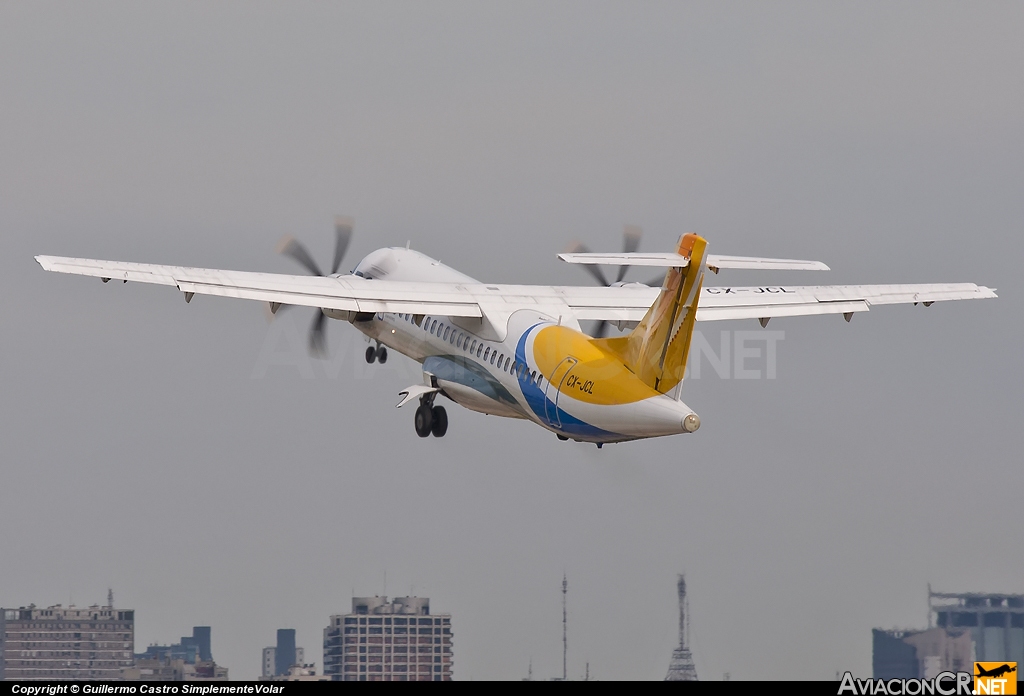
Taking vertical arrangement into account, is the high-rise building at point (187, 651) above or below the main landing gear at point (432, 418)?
below

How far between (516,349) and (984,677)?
14215 millimetres

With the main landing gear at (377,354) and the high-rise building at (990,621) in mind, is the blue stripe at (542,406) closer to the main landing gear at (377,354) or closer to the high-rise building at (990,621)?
the main landing gear at (377,354)

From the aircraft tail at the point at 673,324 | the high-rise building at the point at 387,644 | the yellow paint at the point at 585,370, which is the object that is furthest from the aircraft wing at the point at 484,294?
the high-rise building at the point at 387,644

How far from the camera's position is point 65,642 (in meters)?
82.2

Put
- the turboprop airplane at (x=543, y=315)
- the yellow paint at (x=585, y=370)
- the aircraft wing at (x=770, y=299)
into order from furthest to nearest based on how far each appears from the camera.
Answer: the aircraft wing at (x=770, y=299), the yellow paint at (x=585, y=370), the turboprop airplane at (x=543, y=315)

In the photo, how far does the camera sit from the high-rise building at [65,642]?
7750 centimetres

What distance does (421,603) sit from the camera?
81812 millimetres

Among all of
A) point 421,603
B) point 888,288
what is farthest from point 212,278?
point 421,603

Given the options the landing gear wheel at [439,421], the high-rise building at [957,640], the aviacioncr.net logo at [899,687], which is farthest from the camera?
the high-rise building at [957,640]

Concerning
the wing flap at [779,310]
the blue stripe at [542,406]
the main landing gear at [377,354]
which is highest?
the wing flap at [779,310]

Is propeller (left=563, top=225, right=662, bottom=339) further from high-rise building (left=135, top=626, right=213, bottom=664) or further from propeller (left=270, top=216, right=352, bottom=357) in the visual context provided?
high-rise building (left=135, top=626, right=213, bottom=664)

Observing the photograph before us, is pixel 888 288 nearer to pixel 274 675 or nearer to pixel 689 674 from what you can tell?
pixel 689 674

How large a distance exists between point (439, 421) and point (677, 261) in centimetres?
1343

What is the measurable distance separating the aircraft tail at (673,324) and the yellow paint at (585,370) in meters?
0.44
